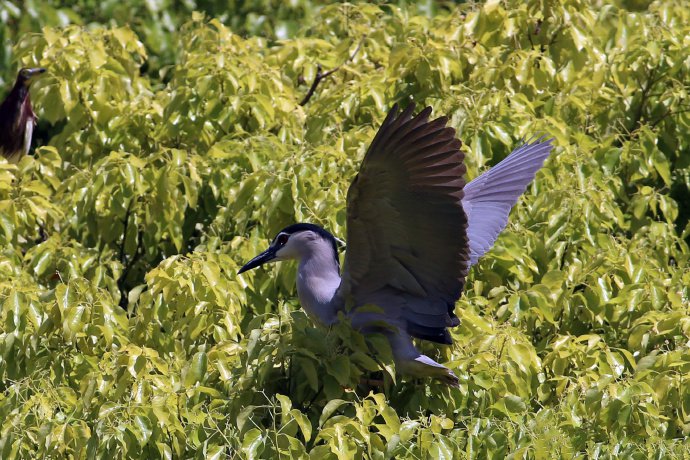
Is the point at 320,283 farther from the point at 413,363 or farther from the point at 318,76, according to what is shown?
the point at 318,76

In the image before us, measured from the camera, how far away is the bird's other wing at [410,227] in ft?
10.6

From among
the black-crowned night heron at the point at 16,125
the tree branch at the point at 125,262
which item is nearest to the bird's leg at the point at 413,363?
the tree branch at the point at 125,262

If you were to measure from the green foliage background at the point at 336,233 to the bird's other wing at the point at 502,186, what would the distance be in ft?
0.24

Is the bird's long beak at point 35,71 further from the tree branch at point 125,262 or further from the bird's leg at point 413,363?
the bird's leg at point 413,363

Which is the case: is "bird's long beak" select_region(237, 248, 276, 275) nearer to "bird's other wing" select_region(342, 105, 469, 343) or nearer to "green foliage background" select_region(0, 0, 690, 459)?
"green foliage background" select_region(0, 0, 690, 459)

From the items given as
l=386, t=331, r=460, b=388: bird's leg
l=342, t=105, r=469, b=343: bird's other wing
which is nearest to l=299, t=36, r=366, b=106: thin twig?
l=342, t=105, r=469, b=343: bird's other wing

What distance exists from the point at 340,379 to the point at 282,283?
41.7 inches

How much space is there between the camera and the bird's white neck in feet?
11.5

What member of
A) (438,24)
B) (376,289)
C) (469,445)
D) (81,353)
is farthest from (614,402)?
(438,24)

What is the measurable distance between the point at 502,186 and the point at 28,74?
2317 mm

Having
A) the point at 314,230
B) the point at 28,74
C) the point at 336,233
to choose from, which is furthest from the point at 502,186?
the point at 28,74

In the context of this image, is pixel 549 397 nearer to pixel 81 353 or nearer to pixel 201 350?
pixel 201 350

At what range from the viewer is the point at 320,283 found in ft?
11.7

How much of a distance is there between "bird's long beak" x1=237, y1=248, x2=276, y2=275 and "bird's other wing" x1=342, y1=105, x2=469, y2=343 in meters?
0.33
